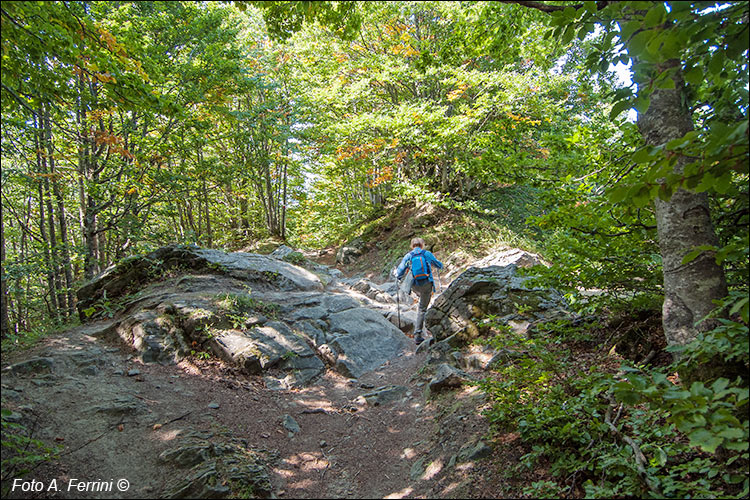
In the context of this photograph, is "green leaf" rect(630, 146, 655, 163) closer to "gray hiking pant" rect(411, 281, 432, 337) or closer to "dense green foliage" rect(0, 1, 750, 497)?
"dense green foliage" rect(0, 1, 750, 497)

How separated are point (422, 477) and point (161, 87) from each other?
12.2 meters

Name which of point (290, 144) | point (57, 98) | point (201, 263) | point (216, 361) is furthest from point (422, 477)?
point (290, 144)

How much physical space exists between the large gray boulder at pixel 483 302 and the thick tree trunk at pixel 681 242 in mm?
3045

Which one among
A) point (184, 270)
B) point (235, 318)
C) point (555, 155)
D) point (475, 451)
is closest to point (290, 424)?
point (475, 451)

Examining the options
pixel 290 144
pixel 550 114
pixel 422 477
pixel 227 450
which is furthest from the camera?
pixel 290 144

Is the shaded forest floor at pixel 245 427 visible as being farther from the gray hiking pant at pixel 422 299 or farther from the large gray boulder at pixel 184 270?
the large gray boulder at pixel 184 270

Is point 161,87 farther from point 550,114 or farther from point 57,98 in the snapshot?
point 550,114

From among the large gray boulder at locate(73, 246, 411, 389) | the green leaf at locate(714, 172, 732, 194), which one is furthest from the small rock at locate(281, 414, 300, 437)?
the green leaf at locate(714, 172, 732, 194)

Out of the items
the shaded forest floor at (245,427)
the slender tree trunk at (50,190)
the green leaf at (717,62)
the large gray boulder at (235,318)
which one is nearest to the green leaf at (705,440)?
the shaded forest floor at (245,427)

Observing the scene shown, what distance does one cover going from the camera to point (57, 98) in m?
3.79

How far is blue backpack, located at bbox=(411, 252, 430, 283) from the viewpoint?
316 inches

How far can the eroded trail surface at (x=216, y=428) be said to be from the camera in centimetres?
327

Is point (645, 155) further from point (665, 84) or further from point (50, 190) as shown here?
point (50, 190)

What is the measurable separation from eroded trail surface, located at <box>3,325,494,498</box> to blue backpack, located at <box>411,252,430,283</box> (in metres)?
2.60
